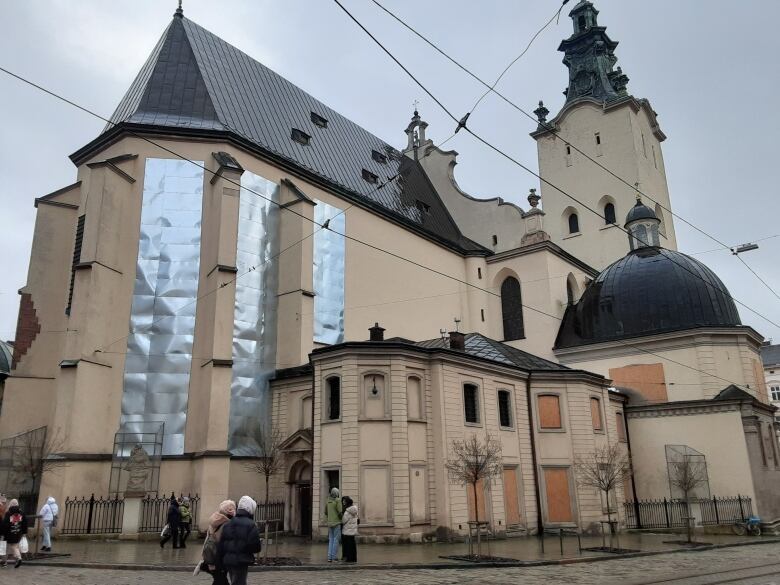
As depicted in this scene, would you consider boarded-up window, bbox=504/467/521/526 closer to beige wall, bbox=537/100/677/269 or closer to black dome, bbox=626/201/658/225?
black dome, bbox=626/201/658/225

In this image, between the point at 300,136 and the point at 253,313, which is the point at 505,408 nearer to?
the point at 253,313

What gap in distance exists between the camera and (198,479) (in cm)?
2206

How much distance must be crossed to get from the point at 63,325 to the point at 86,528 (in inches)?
326

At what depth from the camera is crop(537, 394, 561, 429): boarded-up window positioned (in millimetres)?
25016

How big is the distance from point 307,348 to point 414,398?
20.2 ft

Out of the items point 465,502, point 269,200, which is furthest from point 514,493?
point 269,200

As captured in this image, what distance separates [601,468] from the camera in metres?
22.6

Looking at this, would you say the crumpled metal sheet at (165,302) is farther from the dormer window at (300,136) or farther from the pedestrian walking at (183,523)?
the dormer window at (300,136)

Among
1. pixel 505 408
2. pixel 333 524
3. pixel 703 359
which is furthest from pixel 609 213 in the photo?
pixel 333 524

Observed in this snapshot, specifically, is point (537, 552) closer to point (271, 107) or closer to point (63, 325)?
point (63, 325)

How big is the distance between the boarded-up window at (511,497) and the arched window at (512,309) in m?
14.1

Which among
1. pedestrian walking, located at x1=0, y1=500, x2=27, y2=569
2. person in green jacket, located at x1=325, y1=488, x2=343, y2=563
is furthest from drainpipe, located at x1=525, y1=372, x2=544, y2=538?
pedestrian walking, located at x1=0, y1=500, x2=27, y2=569

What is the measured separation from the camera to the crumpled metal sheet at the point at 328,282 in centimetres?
2856

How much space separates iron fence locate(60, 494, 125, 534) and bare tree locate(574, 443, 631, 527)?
1554 centimetres
